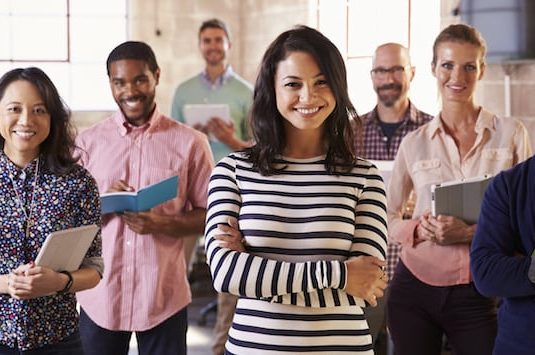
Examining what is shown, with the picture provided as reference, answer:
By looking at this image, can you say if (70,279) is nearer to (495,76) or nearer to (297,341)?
(297,341)

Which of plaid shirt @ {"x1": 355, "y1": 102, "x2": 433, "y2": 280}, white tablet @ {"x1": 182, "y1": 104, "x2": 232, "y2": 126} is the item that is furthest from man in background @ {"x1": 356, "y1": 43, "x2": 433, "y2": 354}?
white tablet @ {"x1": 182, "y1": 104, "x2": 232, "y2": 126}

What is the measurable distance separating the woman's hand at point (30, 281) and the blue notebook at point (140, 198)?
611mm

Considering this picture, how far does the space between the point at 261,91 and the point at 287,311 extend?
0.57 metres

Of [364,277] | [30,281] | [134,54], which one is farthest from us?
[134,54]

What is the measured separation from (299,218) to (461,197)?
91 centimetres

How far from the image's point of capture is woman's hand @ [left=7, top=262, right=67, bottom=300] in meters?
2.60

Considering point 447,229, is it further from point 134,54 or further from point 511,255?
point 134,54

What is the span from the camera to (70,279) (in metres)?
2.72

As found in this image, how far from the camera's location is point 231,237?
227cm

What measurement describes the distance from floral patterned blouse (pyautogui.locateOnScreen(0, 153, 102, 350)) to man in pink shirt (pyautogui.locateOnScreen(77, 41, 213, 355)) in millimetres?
524

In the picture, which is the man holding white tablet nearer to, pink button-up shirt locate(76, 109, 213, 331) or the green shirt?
the green shirt

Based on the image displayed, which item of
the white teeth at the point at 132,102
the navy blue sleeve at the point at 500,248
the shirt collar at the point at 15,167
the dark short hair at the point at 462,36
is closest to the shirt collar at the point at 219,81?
the white teeth at the point at 132,102

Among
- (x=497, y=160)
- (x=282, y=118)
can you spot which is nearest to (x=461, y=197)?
(x=497, y=160)

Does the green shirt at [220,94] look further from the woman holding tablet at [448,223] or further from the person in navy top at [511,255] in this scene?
the person in navy top at [511,255]
